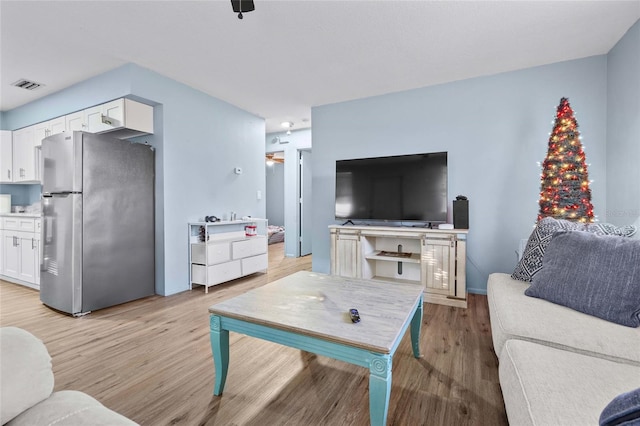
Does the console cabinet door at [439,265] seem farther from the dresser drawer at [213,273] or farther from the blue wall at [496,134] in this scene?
the dresser drawer at [213,273]

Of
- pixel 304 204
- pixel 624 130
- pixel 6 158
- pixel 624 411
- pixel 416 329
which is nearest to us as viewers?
pixel 624 411

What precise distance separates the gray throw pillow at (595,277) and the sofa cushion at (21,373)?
6.91ft

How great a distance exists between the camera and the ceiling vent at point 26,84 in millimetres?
3505

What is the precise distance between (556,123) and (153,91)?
165 inches

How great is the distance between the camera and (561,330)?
1.29m

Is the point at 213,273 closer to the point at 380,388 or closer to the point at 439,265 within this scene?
the point at 439,265

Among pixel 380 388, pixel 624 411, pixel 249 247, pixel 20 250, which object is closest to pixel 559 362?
pixel 380 388

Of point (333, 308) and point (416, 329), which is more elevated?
point (333, 308)

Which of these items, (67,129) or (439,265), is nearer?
(439,265)

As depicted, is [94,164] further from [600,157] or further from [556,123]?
[600,157]

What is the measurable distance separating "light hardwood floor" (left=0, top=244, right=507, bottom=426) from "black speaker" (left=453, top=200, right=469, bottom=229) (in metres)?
0.90

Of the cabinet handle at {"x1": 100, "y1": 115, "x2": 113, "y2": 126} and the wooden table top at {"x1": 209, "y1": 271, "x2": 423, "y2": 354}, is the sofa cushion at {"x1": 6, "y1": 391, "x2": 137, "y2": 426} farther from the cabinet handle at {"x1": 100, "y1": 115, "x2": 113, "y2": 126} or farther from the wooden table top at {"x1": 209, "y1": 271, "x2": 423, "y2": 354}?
the cabinet handle at {"x1": 100, "y1": 115, "x2": 113, "y2": 126}

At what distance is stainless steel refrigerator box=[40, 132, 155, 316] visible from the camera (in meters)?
2.73

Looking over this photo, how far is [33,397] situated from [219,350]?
0.97m
